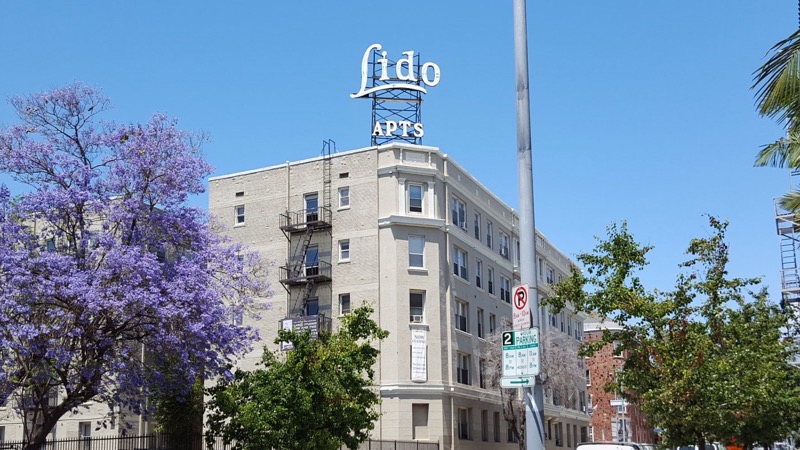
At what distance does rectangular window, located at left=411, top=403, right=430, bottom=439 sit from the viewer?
48987 mm

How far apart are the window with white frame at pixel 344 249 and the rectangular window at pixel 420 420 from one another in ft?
28.7

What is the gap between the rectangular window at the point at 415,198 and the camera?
51.2m

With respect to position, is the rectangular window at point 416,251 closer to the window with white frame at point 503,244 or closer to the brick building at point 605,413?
the window with white frame at point 503,244

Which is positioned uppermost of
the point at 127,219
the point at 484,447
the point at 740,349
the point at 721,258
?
the point at 127,219

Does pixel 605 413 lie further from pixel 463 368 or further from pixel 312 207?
pixel 312 207

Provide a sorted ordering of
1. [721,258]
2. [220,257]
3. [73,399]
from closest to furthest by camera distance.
A: [721,258] → [73,399] → [220,257]

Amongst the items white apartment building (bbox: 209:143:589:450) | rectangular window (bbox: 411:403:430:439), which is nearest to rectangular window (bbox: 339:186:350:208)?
white apartment building (bbox: 209:143:589:450)

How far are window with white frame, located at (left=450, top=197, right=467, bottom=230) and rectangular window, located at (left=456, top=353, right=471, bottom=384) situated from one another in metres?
7.52

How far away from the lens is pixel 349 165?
5188 cm

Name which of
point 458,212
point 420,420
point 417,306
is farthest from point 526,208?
point 458,212

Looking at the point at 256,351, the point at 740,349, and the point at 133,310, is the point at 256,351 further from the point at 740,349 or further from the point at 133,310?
the point at 740,349

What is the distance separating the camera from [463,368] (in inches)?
2105

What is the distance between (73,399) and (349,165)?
2494 centimetres

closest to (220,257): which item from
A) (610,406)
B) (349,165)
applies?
(349,165)
